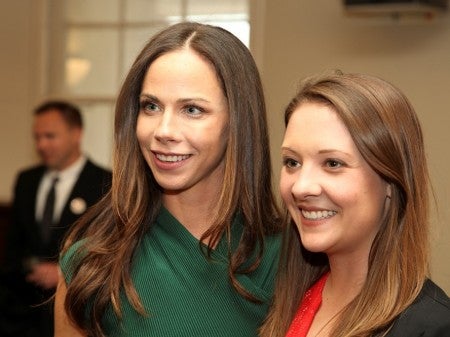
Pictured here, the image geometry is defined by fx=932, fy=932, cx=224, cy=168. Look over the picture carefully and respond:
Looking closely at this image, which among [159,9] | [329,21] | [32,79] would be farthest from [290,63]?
[32,79]

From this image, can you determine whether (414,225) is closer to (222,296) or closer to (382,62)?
(222,296)

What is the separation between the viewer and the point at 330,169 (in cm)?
186

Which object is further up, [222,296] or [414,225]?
[414,225]

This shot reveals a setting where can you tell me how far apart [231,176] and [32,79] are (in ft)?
15.2

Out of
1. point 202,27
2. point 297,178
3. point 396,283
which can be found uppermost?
point 202,27

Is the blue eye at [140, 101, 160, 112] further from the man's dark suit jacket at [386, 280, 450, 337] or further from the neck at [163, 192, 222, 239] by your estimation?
the man's dark suit jacket at [386, 280, 450, 337]

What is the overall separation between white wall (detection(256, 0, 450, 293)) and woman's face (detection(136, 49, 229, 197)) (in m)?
2.62

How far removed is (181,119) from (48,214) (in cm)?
301

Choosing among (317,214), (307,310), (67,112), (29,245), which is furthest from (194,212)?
(67,112)

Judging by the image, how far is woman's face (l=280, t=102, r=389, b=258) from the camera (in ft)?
6.06

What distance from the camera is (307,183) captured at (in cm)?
188

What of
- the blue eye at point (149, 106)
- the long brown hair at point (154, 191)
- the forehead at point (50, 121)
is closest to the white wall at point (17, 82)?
the forehead at point (50, 121)

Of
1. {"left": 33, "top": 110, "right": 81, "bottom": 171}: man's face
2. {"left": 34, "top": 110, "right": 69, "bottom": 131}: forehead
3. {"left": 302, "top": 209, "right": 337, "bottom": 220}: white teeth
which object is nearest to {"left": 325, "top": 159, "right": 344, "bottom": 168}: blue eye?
{"left": 302, "top": 209, "right": 337, "bottom": 220}: white teeth

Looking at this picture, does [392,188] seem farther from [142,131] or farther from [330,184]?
[142,131]
